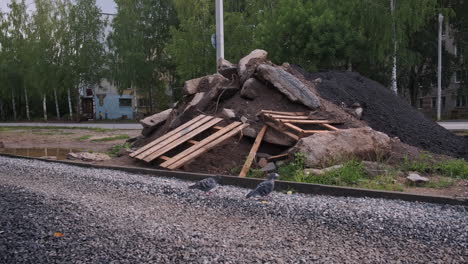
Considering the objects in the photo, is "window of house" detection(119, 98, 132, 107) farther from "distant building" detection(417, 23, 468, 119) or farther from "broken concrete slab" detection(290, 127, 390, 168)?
"broken concrete slab" detection(290, 127, 390, 168)

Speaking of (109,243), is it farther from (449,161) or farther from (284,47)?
(284,47)

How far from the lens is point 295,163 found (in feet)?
23.6

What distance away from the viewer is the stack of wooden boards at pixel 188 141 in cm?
808

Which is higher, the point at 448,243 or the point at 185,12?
the point at 185,12

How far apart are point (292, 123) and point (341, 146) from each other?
1.26m

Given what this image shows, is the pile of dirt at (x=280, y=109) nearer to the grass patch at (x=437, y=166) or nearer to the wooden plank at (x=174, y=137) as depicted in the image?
the wooden plank at (x=174, y=137)

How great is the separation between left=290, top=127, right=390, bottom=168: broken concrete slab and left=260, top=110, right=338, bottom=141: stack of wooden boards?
1.51 feet

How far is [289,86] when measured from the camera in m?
9.30

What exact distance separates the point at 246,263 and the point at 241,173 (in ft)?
13.3

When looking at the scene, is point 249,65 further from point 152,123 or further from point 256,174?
point 256,174

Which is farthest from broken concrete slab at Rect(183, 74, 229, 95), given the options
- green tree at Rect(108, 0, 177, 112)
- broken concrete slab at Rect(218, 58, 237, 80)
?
green tree at Rect(108, 0, 177, 112)

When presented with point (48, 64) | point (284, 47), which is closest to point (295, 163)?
point (284, 47)

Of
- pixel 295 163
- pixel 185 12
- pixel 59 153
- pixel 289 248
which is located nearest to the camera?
pixel 289 248

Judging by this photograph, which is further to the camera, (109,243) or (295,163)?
(295,163)
